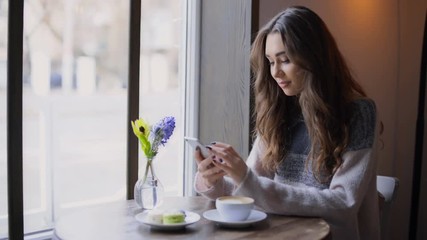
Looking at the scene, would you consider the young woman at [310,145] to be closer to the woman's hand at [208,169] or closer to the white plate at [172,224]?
the woman's hand at [208,169]

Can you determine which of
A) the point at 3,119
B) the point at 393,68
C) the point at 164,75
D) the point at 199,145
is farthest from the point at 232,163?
the point at 393,68

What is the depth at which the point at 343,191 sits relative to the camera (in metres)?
1.47

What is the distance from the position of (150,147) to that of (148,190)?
14cm

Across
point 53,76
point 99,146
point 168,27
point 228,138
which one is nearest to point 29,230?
point 99,146

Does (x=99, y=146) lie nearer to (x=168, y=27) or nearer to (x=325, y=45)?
(x=168, y=27)

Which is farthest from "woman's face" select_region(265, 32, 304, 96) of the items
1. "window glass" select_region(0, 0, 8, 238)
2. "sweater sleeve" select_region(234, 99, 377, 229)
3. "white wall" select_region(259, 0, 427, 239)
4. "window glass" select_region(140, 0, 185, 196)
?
"white wall" select_region(259, 0, 427, 239)

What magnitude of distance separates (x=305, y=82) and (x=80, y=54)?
3.27 feet

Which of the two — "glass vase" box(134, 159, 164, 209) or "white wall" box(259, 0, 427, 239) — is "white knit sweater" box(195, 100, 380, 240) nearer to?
"glass vase" box(134, 159, 164, 209)

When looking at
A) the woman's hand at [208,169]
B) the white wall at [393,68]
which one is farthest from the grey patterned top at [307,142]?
the white wall at [393,68]

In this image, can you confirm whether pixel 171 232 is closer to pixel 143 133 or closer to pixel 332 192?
pixel 143 133

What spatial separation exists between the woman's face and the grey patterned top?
0.15 m

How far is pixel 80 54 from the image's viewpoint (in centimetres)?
210

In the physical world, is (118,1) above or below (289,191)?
above

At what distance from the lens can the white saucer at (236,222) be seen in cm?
135
